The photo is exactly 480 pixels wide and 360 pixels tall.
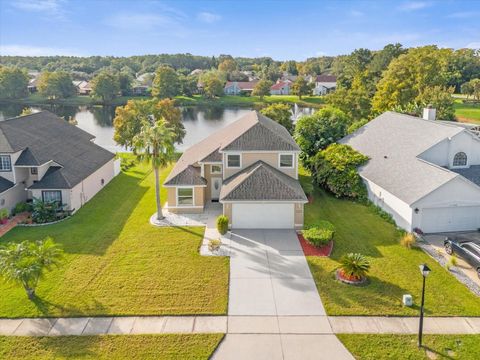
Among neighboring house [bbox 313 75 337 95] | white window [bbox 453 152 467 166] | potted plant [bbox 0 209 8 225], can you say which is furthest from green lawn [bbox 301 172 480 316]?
neighboring house [bbox 313 75 337 95]

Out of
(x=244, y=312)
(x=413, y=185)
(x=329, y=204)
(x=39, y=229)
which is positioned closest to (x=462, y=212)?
(x=413, y=185)

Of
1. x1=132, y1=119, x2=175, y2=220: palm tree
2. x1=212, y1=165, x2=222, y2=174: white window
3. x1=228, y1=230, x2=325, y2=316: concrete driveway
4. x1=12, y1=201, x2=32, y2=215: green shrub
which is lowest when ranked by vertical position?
x1=228, y1=230, x2=325, y2=316: concrete driveway

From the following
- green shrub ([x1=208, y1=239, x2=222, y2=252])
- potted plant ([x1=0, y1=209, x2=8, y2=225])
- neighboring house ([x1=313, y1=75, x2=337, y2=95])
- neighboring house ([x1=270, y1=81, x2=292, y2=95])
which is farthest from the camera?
neighboring house ([x1=270, y1=81, x2=292, y2=95])

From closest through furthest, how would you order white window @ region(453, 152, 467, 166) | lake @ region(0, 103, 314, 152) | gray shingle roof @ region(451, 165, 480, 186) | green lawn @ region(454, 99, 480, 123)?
gray shingle roof @ region(451, 165, 480, 186)
white window @ region(453, 152, 467, 166)
lake @ region(0, 103, 314, 152)
green lawn @ region(454, 99, 480, 123)

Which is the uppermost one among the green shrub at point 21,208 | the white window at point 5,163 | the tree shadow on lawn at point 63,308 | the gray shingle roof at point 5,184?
the white window at point 5,163

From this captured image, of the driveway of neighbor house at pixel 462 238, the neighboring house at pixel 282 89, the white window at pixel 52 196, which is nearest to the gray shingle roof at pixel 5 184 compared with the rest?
the white window at pixel 52 196

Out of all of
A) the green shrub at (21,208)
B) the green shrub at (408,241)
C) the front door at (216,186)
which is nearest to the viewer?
the green shrub at (408,241)

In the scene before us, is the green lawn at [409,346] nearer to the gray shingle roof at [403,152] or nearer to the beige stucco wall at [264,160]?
the gray shingle roof at [403,152]

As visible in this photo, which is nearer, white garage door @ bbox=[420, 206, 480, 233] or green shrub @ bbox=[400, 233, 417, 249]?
green shrub @ bbox=[400, 233, 417, 249]

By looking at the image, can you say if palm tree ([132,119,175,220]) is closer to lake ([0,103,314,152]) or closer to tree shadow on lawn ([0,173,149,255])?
tree shadow on lawn ([0,173,149,255])
